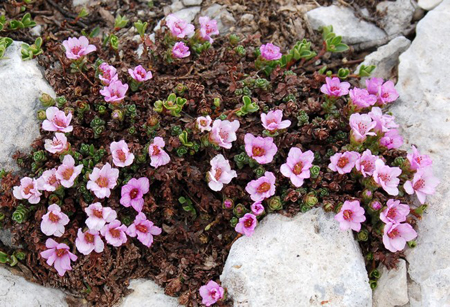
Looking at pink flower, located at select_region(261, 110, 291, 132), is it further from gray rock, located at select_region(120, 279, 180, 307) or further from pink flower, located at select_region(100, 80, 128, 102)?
gray rock, located at select_region(120, 279, 180, 307)

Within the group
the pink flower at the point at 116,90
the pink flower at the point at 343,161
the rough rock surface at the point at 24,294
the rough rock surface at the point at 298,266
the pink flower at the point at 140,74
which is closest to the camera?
the rough rock surface at the point at 298,266

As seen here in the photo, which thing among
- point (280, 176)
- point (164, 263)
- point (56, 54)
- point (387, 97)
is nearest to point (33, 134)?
point (56, 54)

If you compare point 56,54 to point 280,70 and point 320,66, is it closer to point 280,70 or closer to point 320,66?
point 280,70

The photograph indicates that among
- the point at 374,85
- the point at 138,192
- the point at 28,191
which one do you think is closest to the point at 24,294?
the point at 28,191

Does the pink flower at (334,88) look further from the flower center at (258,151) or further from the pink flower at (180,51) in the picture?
the pink flower at (180,51)

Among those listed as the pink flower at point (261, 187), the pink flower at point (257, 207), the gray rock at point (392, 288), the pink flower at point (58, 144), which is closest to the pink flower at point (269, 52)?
the pink flower at point (261, 187)

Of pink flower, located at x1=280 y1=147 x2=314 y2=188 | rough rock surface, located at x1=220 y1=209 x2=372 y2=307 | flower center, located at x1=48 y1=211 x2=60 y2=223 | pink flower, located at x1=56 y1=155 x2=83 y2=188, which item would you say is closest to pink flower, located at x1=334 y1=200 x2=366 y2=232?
rough rock surface, located at x1=220 y1=209 x2=372 y2=307
